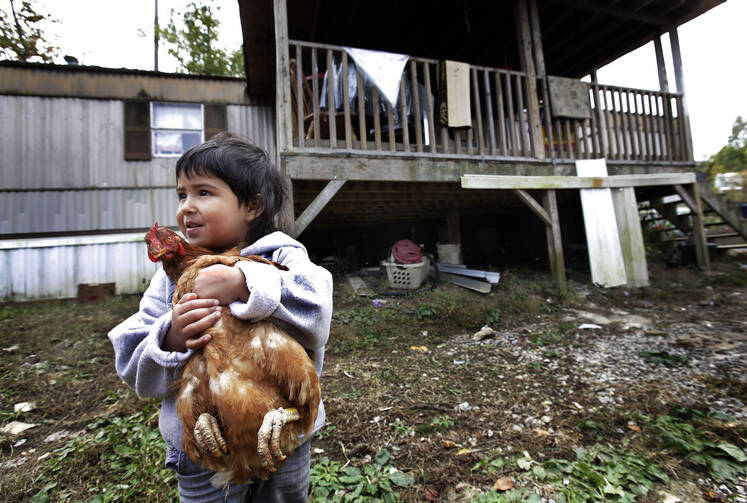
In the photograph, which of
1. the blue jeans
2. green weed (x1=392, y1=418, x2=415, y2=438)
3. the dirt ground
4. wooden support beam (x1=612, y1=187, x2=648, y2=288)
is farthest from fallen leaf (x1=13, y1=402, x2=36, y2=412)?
wooden support beam (x1=612, y1=187, x2=648, y2=288)

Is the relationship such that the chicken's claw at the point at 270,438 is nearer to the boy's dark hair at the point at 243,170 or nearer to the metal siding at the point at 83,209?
the boy's dark hair at the point at 243,170

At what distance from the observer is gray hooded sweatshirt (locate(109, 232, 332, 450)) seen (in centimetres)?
78

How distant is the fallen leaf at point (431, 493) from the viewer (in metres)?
1.58

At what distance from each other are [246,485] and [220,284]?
68 centimetres

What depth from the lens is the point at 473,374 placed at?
2.88 m

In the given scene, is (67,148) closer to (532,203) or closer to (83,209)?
(83,209)

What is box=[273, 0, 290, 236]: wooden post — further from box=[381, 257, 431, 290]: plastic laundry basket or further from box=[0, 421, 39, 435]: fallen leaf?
box=[0, 421, 39, 435]: fallen leaf

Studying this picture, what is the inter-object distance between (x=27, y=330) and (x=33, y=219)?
442 cm

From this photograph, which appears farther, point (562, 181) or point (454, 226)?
point (454, 226)

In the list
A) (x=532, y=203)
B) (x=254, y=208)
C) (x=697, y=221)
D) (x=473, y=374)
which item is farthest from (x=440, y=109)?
(x=697, y=221)

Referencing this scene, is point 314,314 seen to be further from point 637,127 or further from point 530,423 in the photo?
point 637,127

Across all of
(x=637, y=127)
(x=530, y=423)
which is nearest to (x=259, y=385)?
(x=530, y=423)

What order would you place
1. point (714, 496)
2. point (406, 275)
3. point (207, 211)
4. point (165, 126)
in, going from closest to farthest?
1. point (207, 211)
2. point (714, 496)
3. point (406, 275)
4. point (165, 126)

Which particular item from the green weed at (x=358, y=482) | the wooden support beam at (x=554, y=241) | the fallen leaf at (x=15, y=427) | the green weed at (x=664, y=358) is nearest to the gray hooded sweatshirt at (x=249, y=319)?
the green weed at (x=358, y=482)
